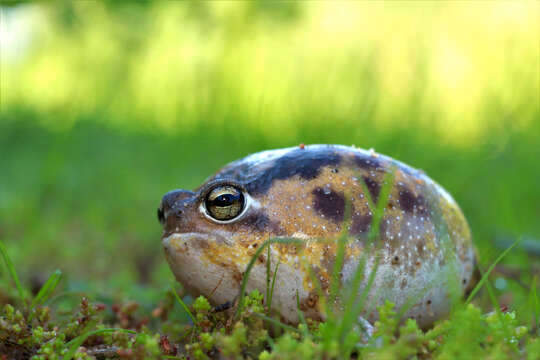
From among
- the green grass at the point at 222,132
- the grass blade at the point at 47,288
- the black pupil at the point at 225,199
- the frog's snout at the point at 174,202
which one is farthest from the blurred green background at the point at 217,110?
the black pupil at the point at 225,199

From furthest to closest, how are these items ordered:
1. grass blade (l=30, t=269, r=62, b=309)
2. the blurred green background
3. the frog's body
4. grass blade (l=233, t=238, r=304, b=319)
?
1. the blurred green background
2. grass blade (l=30, t=269, r=62, b=309)
3. the frog's body
4. grass blade (l=233, t=238, r=304, b=319)

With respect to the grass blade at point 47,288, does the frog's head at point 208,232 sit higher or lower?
higher

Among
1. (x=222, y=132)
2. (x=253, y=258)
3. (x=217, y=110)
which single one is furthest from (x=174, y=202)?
(x=217, y=110)

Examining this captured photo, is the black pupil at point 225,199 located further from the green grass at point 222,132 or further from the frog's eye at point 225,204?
the green grass at point 222,132

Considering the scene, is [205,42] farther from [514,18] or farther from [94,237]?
[514,18]

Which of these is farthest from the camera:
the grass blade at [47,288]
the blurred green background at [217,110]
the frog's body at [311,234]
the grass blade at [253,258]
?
the blurred green background at [217,110]

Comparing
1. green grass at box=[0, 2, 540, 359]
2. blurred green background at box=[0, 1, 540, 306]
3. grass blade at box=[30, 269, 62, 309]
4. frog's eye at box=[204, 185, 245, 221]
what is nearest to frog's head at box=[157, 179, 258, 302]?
frog's eye at box=[204, 185, 245, 221]

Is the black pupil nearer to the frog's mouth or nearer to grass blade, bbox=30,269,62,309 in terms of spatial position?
the frog's mouth

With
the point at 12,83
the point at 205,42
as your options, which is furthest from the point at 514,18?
the point at 12,83
